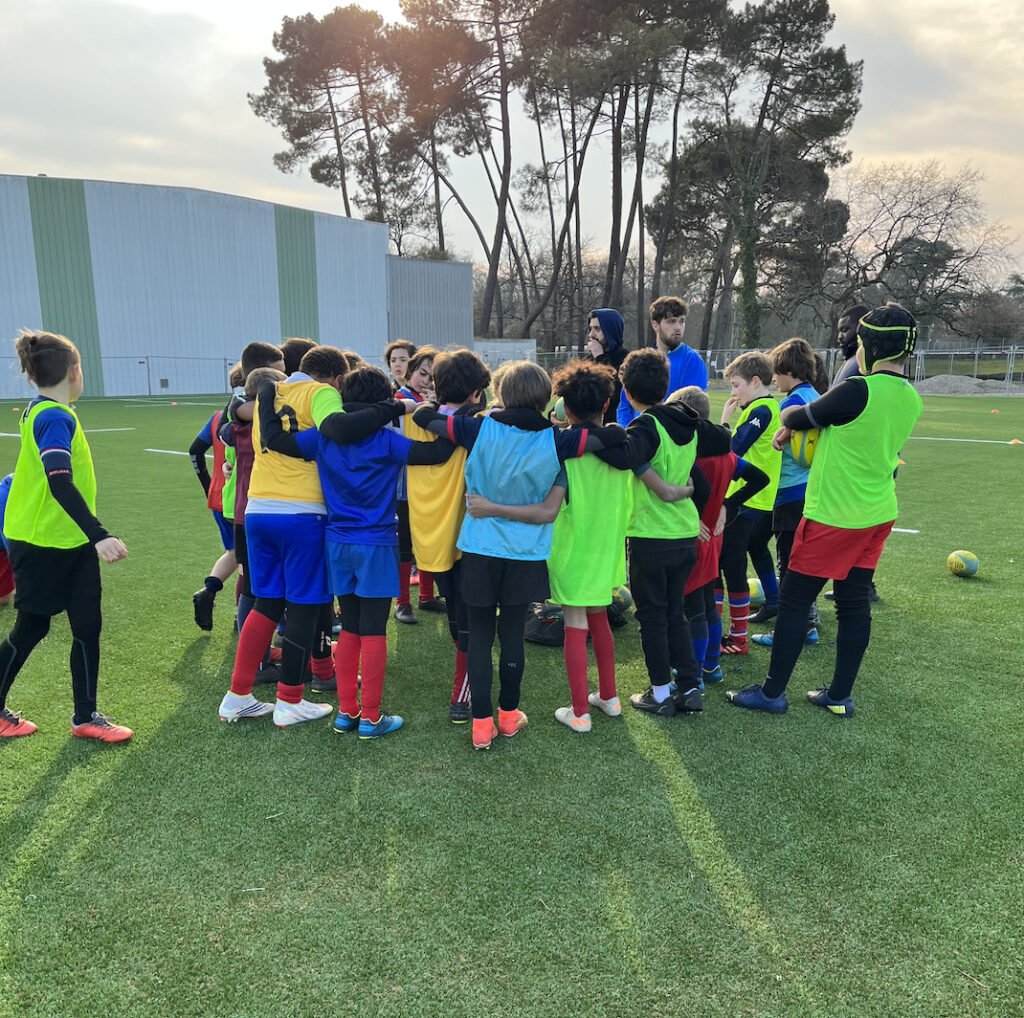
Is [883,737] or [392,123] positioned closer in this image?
[883,737]

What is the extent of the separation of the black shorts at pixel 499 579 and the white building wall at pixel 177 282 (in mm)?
29774

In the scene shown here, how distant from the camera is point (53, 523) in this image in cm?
283

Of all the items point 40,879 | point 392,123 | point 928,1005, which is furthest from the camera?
point 392,123

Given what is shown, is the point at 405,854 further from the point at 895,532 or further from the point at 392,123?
the point at 392,123

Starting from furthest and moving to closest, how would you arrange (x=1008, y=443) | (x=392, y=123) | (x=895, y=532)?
1. (x=392, y=123)
2. (x=1008, y=443)
3. (x=895, y=532)

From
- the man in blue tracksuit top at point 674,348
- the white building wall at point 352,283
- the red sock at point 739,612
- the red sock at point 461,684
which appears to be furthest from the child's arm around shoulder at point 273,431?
the white building wall at point 352,283

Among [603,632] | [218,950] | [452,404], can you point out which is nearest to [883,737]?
[603,632]

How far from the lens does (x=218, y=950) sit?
201 cm

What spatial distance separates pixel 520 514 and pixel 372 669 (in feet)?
3.22

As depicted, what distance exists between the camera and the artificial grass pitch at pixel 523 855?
6.24 ft

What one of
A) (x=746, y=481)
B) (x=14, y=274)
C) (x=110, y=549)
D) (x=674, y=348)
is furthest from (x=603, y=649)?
(x=14, y=274)

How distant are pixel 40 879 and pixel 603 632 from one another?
2244 millimetres

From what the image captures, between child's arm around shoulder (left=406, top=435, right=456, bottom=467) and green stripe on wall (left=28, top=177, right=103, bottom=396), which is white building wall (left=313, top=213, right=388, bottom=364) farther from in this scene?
child's arm around shoulder (left=406, top=435, right=456, bottom=467)

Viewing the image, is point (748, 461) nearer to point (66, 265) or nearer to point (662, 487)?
point (662, 487)
